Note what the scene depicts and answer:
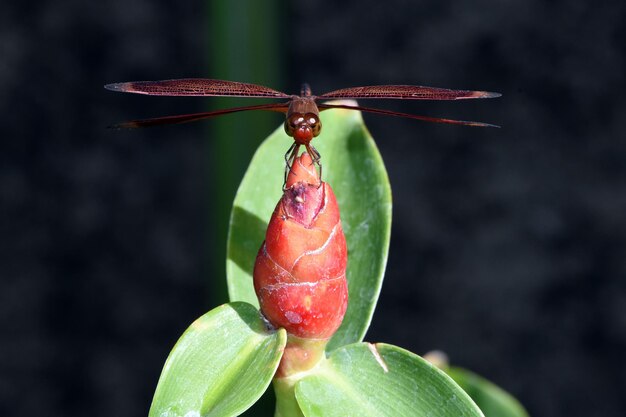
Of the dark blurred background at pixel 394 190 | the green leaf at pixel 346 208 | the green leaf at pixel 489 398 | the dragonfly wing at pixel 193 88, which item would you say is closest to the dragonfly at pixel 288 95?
the dragonfly wing at pixel 193 88

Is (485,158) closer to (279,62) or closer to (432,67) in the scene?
(432,67)

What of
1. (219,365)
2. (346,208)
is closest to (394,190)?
(346,208)

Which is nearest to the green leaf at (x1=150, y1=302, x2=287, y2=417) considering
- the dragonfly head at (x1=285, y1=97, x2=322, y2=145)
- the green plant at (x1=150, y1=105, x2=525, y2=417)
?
the green plant at (x1=150, y1=105, x2=525, y2=417)

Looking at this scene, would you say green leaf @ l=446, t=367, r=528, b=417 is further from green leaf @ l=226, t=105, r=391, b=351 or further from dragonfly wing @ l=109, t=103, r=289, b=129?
dragonfly wing @ l=109, t=103, r=289, b=129

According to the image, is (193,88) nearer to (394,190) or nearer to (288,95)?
(288,95)

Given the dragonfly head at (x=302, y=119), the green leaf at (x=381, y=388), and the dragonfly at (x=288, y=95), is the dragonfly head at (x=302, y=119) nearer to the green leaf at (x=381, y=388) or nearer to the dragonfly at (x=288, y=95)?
the dragonfly at (x=288, y=95)

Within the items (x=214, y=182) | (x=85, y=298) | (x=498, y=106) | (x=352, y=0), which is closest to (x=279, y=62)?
(x=214, y=182)
